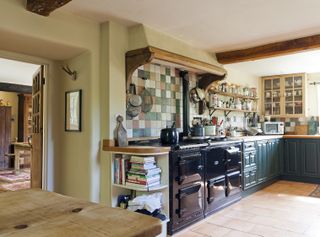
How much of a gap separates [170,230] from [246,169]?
74.5 inches

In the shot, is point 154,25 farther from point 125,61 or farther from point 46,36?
point 46,36

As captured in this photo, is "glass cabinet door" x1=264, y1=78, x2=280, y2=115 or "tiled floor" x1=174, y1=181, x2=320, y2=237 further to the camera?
"glass cabinet door" x1=264, y1=78, x2=280, y2=115

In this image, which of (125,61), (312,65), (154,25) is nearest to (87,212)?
(125,61)

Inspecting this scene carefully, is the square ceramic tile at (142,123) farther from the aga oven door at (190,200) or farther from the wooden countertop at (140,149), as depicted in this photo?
the aga oven door at (190,200)

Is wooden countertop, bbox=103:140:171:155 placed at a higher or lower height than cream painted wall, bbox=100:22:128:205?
lower

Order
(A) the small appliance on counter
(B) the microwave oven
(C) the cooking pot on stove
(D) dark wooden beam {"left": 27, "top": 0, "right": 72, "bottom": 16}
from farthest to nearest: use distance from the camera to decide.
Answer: (B) the microwave oven → (A) the small appliance on counter → (C) the cooking pot on stove → (D) dark wooden beam {"left": 27, "top": 0, "right": 72, "bottom": 16}

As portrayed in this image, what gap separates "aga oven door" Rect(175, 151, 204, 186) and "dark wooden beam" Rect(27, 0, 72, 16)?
1.74 meters

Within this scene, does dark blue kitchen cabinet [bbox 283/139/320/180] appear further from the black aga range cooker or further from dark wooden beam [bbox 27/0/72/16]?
dark wooden beam [bbox 27/0/72/16]

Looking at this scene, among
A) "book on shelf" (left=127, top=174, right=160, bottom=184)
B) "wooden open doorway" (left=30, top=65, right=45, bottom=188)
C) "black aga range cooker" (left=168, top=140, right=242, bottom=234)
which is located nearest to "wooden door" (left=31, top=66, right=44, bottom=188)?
"wooden open doorway" (left=30, top=65, right=45, bottom=188)

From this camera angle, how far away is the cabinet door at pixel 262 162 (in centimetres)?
454

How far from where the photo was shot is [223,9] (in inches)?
102

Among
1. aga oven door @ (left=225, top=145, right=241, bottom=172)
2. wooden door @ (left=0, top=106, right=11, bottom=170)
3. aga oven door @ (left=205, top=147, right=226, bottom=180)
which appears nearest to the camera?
aga oven door @ (left=205, top=147, right=226, bottom=180)

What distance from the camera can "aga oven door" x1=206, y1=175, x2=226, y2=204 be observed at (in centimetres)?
322

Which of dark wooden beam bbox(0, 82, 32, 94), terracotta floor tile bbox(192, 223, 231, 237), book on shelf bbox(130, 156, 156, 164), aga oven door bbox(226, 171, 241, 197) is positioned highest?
dark wooden beam bbox(0, 82, 32, 94)
